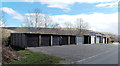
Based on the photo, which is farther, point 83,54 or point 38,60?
point 83,54

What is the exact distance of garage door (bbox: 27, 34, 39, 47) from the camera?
26219 mm

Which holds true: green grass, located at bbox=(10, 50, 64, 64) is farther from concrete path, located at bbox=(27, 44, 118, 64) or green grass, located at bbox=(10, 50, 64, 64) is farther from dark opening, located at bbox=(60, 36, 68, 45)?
dark opening, located at bbox=(60, 36, 68, 45)

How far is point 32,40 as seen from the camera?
87.8 ft

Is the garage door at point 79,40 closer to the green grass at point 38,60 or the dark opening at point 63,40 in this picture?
the dark opening at point 63,40

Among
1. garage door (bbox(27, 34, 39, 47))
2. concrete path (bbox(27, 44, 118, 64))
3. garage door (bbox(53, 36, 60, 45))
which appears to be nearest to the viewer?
concrete path (bbox(27, 44, 118, 64))

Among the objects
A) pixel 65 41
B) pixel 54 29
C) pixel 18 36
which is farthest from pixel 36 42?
pixel 54 29

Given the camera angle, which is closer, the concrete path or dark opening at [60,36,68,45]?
the concrete path

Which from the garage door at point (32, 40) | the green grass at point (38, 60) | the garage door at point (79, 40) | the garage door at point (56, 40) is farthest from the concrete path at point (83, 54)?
the garage door at point (79, 40)

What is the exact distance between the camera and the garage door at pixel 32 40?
1032 inches

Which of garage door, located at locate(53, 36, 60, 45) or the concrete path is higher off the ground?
garage door, located at locate(53, 36, 60, 45)

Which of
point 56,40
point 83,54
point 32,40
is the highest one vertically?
point 32,40

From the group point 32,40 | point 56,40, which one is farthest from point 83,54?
point 56,40

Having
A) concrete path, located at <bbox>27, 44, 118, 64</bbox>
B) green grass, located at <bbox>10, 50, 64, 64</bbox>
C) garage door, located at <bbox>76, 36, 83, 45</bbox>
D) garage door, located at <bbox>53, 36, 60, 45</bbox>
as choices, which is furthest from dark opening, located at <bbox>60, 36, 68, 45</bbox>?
green grass, located at <bbox>10, 50, 64, 64</bbox>

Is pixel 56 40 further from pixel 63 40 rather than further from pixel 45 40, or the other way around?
pixel 45 40
